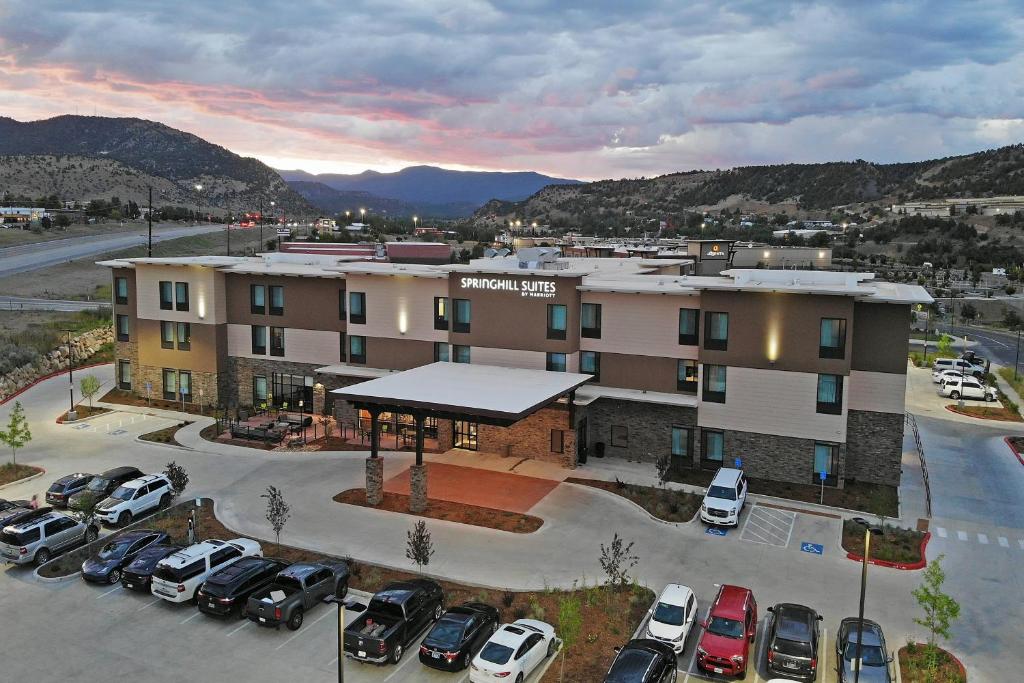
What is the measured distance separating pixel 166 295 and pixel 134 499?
80.6ft

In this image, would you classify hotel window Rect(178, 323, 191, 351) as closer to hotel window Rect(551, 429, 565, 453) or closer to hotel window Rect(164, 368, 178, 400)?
hotel window Rect(164, 368, 178, 400)

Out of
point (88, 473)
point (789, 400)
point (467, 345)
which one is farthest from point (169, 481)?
point (789, 400)

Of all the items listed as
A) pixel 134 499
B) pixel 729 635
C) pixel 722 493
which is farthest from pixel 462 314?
pixel 729 635

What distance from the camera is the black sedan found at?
21047 mm

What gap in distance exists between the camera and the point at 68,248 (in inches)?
4464

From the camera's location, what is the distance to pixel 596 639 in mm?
23031

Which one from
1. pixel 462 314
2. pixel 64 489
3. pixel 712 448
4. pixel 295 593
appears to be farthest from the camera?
pixel 462 314

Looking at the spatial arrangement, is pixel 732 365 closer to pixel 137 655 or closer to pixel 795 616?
pixel 795 616

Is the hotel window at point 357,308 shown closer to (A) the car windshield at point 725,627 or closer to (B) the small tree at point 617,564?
(B) the small tree at point 617,564

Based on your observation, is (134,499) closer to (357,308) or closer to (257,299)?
(357,308)

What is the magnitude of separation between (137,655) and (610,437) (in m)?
26.3

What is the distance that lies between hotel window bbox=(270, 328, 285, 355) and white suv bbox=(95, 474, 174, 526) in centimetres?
1771

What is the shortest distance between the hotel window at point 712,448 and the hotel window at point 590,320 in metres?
8.20

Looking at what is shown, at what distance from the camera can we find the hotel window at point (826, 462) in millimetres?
37125
